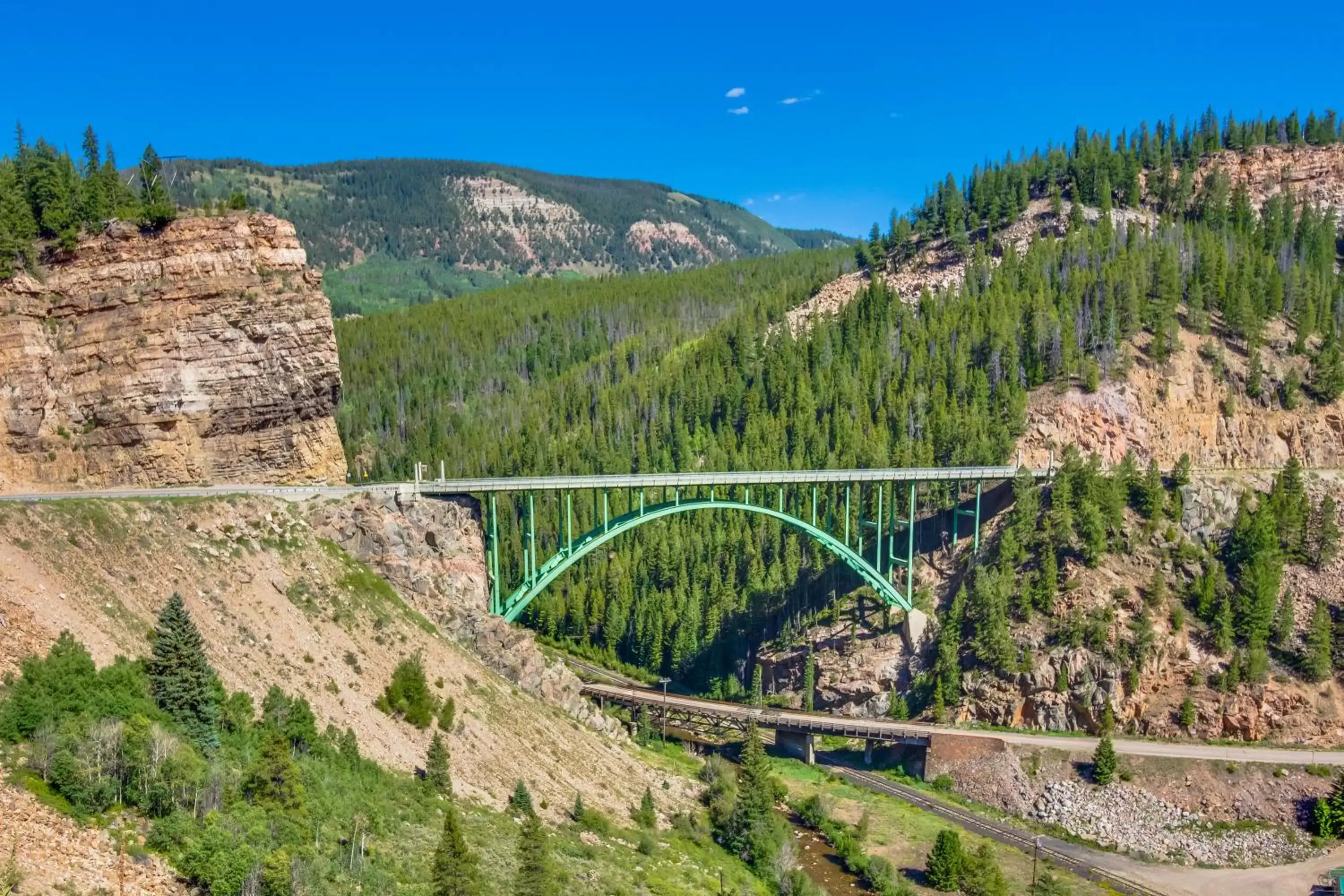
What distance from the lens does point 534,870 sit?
35.0 meters

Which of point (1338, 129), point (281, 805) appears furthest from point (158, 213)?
point (1338, 129)

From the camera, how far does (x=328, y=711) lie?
44469 mm

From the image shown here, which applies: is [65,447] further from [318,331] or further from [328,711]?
[328,711]

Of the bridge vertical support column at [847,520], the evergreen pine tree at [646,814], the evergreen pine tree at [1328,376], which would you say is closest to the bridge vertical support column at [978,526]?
the bridge vertical support column at [847,520]

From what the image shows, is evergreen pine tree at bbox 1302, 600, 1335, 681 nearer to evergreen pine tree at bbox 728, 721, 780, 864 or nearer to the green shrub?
evergreen pine tree at bbox 728, 721, 780, 864

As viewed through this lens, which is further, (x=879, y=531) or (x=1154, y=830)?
(x=879, y=531)

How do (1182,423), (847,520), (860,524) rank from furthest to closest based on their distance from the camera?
(1182,423) → (860,524) → (847,520)

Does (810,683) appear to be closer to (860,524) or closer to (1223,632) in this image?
(860,524)

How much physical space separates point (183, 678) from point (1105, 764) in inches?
1839

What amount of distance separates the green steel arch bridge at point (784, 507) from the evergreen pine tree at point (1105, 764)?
1712cm

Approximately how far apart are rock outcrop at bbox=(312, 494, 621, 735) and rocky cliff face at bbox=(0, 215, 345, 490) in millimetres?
4483

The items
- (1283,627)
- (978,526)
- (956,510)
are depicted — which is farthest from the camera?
(956,510)

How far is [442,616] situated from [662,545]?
34.3 meters

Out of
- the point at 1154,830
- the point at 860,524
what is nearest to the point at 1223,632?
the point at 1154,830
